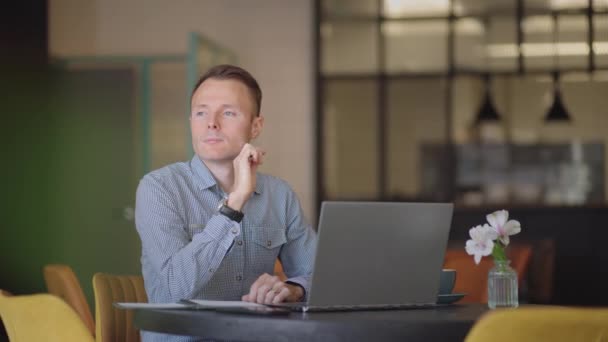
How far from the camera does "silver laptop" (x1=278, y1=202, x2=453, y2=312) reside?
Result: 246 cm

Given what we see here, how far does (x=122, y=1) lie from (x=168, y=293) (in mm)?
7686

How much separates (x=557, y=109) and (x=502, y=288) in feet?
24.9

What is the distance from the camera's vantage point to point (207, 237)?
8.93ft

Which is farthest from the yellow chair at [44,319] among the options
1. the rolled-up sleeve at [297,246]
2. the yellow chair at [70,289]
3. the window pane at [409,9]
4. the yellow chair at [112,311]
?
the window pane at [409,9]

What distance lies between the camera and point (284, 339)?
226cm

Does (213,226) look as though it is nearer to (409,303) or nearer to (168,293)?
(168,293)

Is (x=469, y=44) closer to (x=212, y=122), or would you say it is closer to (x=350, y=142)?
(x=350, y=142)

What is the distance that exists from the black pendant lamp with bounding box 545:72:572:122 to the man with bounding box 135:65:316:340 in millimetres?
7318

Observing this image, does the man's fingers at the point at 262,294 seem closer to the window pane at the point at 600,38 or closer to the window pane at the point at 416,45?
the window pane at the point at 416,45

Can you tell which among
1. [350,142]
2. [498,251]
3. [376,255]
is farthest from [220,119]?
[350,142]

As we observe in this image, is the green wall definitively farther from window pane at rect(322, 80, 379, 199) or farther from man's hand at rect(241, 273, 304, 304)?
man's hand at rect(241, 273, 304, 304)

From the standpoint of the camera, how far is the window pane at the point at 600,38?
33.3 feet

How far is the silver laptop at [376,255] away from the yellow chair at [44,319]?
0.51 meters

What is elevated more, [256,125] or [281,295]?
[256,125]
